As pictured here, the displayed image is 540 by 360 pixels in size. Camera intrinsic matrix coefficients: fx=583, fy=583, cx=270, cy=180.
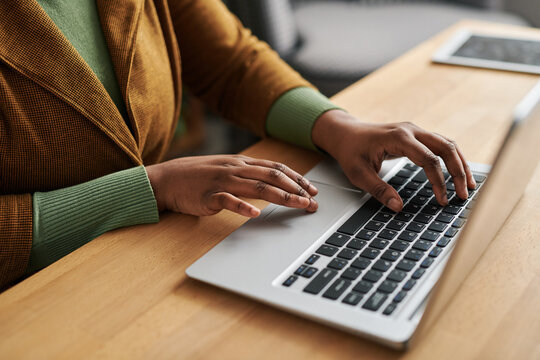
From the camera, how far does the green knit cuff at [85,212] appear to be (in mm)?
692

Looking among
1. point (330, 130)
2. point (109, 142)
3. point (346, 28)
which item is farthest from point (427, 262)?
point (346, 28)

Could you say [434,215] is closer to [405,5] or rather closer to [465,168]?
[465,168]

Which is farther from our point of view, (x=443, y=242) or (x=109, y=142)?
(x=109, y=142)

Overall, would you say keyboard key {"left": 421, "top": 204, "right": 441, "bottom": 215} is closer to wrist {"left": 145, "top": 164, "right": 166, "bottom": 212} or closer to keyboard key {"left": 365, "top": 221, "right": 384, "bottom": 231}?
keyboard key {"left": 365, "top": 221, "right": 384, "bottom": 231}

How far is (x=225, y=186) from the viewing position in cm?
73

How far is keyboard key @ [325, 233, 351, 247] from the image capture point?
0.63m

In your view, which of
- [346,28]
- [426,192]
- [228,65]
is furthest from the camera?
[346,28]

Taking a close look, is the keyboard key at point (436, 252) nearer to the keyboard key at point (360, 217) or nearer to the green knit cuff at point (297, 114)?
the keyboard key at point (360, 217)

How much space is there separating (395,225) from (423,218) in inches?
1.4

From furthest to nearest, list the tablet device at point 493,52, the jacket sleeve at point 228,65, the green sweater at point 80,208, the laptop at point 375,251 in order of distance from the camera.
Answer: the tablet device at point 493,52, the jacket sleeve at point 228,65, the green sweater at point 80,208, the laptop at point 375,251

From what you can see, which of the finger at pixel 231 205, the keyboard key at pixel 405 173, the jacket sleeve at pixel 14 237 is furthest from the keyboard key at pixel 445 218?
the jacket sleeve at pixel 14 237

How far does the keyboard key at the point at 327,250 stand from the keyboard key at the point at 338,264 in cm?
2

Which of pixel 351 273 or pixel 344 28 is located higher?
pixel 351 273

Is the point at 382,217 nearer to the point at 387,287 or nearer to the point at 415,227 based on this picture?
the point at 415,227
